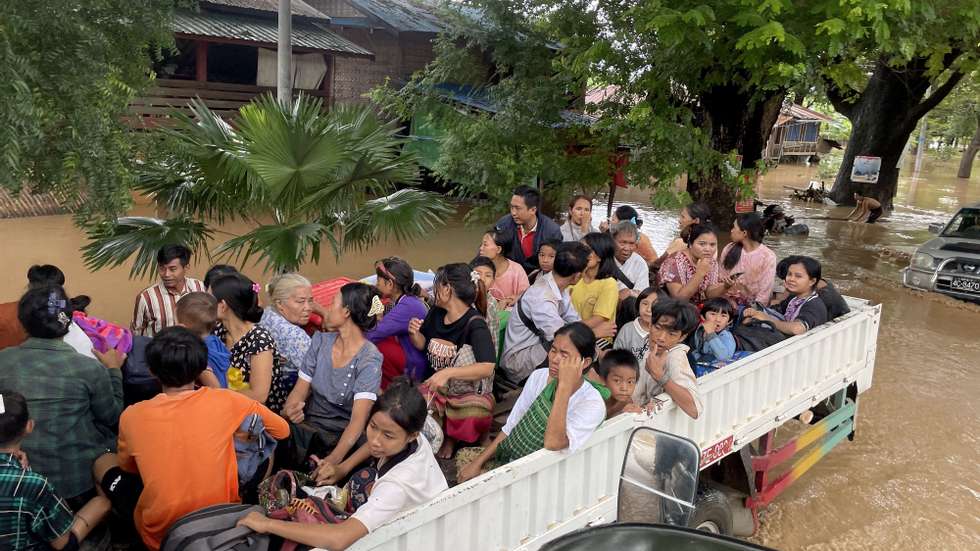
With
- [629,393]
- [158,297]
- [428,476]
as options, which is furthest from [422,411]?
[158,297]

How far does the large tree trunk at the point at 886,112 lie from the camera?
18969 mm

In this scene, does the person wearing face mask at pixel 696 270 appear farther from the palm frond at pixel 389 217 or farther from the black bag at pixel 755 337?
the palm frond at pixel 389 217

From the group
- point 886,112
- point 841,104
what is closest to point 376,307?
point 886,112

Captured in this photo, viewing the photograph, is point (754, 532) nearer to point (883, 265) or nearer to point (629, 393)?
point (629, 393)

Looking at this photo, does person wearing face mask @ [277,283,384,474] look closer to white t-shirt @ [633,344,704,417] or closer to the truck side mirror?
the truck side mirror

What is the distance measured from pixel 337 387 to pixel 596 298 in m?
2.01

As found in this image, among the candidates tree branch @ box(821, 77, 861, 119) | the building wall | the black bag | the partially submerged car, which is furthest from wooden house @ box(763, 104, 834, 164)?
the black bag

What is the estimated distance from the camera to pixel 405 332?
4.41 m

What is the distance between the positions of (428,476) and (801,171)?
136 feet

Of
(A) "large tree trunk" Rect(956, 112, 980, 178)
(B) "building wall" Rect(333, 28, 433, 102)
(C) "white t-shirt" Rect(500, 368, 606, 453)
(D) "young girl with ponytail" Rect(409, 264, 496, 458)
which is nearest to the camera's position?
(C) "white t-shirt" Rect(500, 368, 606, 453)

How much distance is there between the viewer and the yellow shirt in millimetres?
5004

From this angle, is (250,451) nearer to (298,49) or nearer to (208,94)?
(298,49)

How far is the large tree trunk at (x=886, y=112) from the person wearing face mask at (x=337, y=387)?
59.4 ft

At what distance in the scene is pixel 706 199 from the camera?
A: 44.1 feet
